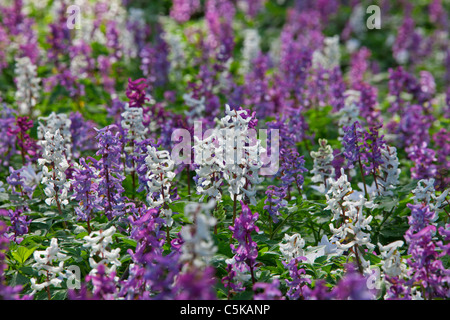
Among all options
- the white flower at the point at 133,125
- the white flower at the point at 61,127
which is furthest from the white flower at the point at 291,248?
the white flower at the point at 61,127

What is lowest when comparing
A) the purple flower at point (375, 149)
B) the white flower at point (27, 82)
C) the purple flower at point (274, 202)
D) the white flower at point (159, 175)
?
the purple flower at point (274, 202)

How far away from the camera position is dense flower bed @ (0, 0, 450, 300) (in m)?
3.49

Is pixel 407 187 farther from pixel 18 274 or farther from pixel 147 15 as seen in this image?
pixel 147 15

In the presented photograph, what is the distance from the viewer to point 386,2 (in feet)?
53.6

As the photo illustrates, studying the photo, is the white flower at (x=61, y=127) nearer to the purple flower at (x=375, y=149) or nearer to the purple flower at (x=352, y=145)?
the purple flower at (x=352, y=145)

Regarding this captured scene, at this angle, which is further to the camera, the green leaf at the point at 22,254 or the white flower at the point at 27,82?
the white flower at the point at 27,82

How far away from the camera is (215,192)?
418 cm

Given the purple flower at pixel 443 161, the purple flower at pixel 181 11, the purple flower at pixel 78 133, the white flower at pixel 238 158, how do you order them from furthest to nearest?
the purple flower at pixel 181 11, the purple flower at pixel 78 133, the purple flower at pixel 443 161, the white flower at pixel 238 158

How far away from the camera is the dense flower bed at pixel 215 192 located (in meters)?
3.49

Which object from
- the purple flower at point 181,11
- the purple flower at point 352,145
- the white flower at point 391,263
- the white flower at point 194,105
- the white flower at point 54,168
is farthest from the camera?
the purple flower at point 181,11

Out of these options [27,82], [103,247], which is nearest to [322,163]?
[103,247]

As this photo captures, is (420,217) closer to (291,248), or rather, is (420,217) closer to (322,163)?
(291,248)

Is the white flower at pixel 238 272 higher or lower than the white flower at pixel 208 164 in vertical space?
lower

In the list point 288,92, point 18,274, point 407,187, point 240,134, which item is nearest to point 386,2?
point 288,92
